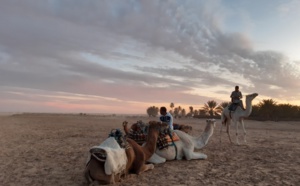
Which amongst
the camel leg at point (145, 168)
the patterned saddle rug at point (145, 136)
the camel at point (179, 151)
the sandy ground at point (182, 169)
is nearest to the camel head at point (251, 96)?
the sandy ground at point (182, 169)

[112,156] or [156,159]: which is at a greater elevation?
[112,156]

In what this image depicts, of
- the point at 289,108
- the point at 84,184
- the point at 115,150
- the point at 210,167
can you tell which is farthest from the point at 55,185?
the point at 289,108

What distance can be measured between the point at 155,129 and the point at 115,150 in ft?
6.11

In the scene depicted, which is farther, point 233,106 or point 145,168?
point 233,106

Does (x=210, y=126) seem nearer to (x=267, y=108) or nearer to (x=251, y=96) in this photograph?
(x=251, y=96)

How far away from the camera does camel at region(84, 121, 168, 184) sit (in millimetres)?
6008

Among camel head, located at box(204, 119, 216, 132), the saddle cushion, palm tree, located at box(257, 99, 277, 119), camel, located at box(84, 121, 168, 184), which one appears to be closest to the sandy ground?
camel, located at box(84, 121, 168, 184)

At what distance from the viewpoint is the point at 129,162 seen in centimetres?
684

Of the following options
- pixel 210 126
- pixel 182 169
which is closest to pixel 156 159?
pixel 182 169

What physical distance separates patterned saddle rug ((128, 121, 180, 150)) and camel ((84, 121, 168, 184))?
393mm

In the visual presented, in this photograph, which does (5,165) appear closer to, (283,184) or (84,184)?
(84,184)

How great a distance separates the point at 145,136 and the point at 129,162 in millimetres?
1719

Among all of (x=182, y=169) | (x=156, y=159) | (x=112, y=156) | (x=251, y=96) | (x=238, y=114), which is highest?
(x=251, y=96)

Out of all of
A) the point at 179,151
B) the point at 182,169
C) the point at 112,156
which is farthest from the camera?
the point at 179,151
